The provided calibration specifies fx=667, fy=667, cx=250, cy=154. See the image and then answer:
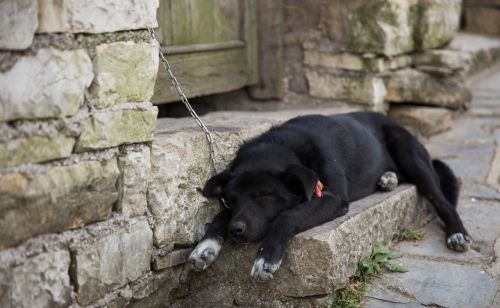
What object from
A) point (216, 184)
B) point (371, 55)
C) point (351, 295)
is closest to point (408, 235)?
point (351, 295)

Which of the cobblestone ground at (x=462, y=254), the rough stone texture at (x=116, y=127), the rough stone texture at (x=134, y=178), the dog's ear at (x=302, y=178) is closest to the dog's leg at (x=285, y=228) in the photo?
the dog's ear at (x=302, y=178)

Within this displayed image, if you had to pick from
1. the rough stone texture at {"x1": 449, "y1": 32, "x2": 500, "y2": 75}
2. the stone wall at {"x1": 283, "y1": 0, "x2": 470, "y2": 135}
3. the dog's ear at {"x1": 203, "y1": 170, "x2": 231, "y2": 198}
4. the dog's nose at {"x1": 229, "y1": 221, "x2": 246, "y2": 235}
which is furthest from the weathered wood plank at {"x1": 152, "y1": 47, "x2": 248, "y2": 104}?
the rough stone texture at {"x1": 449, "y1": 32, "x2": 500, "y2": 75}

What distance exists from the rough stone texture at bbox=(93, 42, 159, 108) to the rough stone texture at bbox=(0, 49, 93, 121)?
89 mm

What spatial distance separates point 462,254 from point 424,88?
2.52 m

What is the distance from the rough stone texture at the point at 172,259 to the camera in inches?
134

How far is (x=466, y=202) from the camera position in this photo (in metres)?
4.93

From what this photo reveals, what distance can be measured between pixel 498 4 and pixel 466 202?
6152 millimetres

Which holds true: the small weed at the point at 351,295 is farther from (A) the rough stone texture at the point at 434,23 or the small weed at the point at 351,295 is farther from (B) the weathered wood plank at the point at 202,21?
(A) the rough stone texture at the point at 434,23

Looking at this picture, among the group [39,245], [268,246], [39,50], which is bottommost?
[268,246]

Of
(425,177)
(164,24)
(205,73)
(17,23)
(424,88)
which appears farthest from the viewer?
(424,88)

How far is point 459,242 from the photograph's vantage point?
4.12m

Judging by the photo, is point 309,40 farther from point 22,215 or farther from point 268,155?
point 22,215

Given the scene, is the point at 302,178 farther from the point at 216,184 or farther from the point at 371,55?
the point at 371,55

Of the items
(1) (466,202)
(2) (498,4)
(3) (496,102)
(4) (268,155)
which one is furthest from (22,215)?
(2) (498,4)
